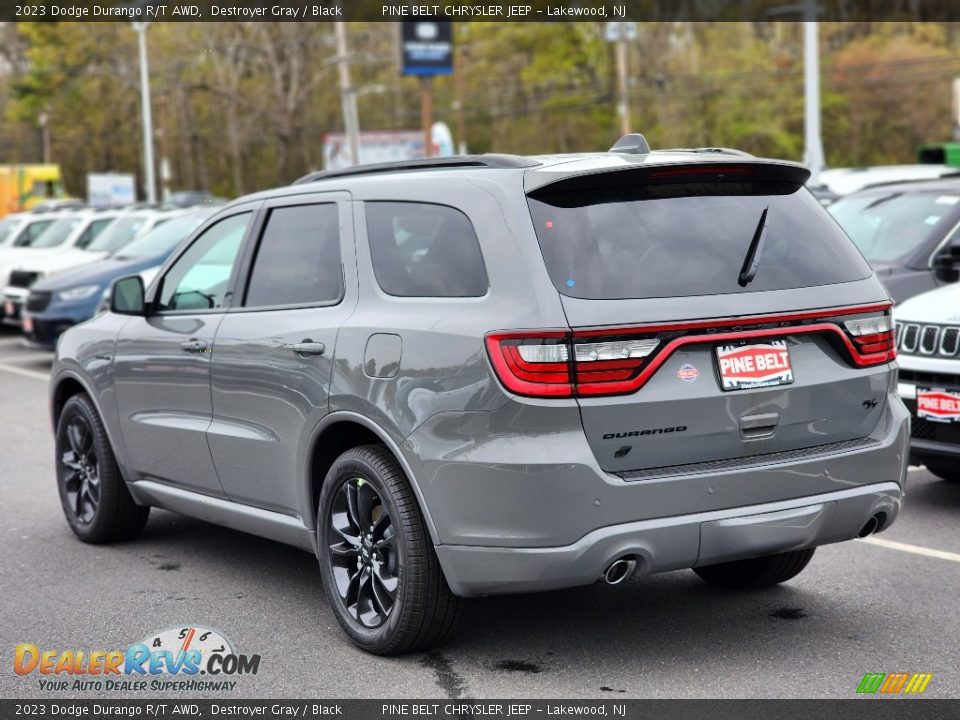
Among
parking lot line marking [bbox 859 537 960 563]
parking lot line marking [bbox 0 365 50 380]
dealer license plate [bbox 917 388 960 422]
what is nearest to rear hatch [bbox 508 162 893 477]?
parking lot line marking [bbox 859 537 960 563]

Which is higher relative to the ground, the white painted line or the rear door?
the rear door

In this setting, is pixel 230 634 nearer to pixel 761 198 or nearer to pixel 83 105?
pixel 761 198

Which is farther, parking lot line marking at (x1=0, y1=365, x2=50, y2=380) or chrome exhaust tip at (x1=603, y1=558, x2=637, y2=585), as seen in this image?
parking lot line marking at (x1=0, y1=365, x2=50, y2=380)

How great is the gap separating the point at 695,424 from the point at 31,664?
8.43ft

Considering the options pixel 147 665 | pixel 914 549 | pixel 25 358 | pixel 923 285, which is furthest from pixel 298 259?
pixel 25 358

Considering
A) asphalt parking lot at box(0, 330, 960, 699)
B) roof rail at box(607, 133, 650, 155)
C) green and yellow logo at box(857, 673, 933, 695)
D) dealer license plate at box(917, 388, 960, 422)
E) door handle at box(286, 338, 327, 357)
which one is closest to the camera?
green and yellow logo at box(857, 673, 933, 695)

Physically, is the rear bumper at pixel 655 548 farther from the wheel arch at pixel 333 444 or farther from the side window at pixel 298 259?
the side window at pixel 298 259

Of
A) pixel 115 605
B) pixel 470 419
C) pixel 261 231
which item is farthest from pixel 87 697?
pixel 261 231

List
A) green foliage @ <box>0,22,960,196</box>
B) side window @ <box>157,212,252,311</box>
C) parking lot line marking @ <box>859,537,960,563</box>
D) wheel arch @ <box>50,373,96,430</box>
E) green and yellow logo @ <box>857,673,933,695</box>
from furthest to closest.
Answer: green foliage @ <box>0,22,960,196</box>, wheel arch @ <box>50,373,96,430</box>, parking lot line marking @ <box>859,537,960,563</box>, side window @ <box>157,212,252,311</box>, green and yellow logo @ <box>857,673,933,695</box>

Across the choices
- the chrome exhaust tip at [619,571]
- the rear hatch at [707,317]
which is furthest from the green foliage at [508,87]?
the chrome exhaust tip at [619,571]

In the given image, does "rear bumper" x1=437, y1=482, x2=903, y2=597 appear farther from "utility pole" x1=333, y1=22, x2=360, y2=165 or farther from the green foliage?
the green foliage

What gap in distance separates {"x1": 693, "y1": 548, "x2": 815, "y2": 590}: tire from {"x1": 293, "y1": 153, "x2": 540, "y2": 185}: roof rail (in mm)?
1964

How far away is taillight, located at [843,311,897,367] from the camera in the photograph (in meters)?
4.94

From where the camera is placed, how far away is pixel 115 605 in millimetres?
5852
